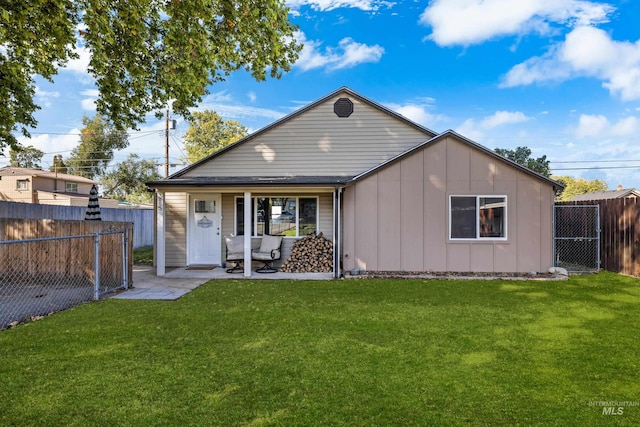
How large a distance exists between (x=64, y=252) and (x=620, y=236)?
13.9 m

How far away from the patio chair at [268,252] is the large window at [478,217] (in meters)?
4.81

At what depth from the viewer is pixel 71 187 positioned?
30.5 m

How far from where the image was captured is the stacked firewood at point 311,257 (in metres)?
9.98

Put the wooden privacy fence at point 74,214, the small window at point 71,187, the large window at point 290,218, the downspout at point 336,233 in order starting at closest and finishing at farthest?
1. the downspout at point 336,233
2. the wooden privacy fence at point 74,214
3. the large window at point 290,218
4. the small window at point 71,187

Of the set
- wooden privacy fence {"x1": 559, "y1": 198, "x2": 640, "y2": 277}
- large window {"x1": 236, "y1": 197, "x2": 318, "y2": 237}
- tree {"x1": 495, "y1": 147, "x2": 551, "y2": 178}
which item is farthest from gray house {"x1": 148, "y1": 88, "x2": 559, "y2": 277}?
tree {"x1": 495, "y1": 147, "x2": 551, "y2": 178}

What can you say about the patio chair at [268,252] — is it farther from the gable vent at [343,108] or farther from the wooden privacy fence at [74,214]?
the wooden privacy fence at [74,214]

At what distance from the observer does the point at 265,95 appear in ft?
91.1

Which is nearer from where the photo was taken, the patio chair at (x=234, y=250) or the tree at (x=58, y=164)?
the patio chair at (x=234, y=250)

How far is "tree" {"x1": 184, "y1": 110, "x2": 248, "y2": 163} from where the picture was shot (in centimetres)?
3434

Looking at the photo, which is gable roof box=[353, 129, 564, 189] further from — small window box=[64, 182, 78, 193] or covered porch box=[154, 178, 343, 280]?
small window box=[64, 182, 78, 193]

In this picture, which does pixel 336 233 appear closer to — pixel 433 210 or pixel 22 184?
pixel 433 210

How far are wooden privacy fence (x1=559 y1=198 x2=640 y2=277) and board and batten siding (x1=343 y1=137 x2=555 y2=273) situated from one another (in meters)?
2.11

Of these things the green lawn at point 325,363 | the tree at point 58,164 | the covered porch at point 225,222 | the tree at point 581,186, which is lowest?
the green lawn at point 325,363

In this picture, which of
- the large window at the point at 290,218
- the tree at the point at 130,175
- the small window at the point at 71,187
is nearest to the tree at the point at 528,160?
the large window at the point at 290,218
